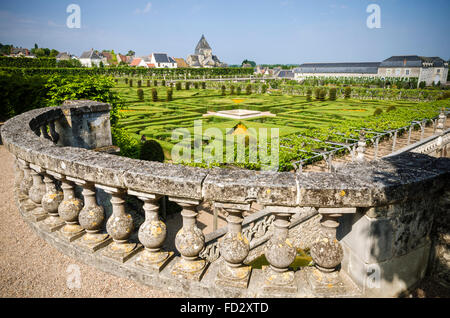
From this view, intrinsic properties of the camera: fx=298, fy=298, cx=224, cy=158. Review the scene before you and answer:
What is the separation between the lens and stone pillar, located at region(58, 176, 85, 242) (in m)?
2.88

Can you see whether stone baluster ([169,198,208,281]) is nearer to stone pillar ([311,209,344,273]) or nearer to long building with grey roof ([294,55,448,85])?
stone pillar ([311,209,344,273])

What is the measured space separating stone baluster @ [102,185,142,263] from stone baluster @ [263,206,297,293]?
1240mm

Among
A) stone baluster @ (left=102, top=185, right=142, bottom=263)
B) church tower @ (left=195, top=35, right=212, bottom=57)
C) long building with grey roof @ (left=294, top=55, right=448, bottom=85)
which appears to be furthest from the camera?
church tower @ (left=195, top=35, right=212, bottom=57)

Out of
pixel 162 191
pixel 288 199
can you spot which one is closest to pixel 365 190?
pixel 288 199

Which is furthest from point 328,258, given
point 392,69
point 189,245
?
point 392,69

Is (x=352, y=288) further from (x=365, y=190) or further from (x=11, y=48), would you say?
(x=11, y=48)

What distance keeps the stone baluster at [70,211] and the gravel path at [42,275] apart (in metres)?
0.23

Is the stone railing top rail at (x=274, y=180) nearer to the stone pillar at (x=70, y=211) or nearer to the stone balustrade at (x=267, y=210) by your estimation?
the stone balustrade at (x=267, y=210)

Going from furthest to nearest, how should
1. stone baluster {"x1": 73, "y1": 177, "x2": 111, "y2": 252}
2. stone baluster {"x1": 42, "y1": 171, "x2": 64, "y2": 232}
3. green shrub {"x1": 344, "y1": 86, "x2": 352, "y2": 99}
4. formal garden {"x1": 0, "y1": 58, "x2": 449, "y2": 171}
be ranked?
green shrub {"x1": 344, "y1": 86, "x2": 352, "y2": 99} < formal garden {"x1": 0, "y1": 58, "x2": 449, "y2": 171} < stone baluster {"x1": 42, "y1": 171, "x2": 64, "y2": 232} < stone baluster {"x1": 73, "y1": 177, "x2": 111, "y2": 252}

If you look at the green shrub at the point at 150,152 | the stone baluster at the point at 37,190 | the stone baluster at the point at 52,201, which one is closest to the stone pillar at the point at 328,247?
the stone baluster at the point at 52,201

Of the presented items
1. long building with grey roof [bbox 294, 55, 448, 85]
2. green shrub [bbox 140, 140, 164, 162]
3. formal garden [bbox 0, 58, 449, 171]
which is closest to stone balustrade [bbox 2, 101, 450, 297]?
formal garden [bbox 0, 58, 449, 171]

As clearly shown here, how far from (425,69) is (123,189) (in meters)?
87.8

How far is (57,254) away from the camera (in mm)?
2990

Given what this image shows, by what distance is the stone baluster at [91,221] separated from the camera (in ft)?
9.00
